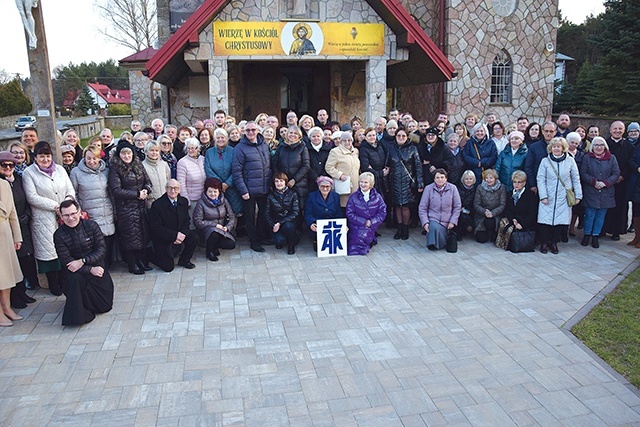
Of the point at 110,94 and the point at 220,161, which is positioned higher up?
the point at 110,94

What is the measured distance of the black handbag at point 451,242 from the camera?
28.1 ft

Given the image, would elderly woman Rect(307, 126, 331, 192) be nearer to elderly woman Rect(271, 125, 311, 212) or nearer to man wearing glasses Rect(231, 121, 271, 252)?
elderly woman Rect(271, 125, 311, 212)

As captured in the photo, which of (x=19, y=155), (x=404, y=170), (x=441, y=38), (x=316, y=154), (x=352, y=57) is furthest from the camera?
(x=441, y=38)

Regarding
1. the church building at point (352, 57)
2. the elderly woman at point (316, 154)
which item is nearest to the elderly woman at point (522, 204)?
the elderly woman at point (316, 154)

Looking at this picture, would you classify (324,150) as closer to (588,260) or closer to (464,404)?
(588,260)

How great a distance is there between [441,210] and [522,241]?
134 centimetres

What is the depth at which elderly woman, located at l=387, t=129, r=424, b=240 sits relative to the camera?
909 centimetres

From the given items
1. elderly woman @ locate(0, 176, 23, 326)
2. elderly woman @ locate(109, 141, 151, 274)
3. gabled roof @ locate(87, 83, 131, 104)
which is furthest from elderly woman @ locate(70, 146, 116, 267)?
gabled roof @ locate(87, 83, 131, 104)

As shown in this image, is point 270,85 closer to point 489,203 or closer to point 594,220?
point 489,203

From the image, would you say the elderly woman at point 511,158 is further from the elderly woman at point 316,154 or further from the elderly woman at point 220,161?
the elderly woman at point 220,161

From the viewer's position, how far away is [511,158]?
8.89 m

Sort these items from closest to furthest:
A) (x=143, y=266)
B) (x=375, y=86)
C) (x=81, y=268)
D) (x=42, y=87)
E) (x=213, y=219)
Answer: (x=81, y=268) < (x=42, y=87) < (x=143, y=266) < (x=213, y=219) < (x=375, y=86)

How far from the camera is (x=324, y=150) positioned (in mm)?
8898

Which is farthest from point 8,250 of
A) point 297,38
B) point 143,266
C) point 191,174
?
point 297,38
